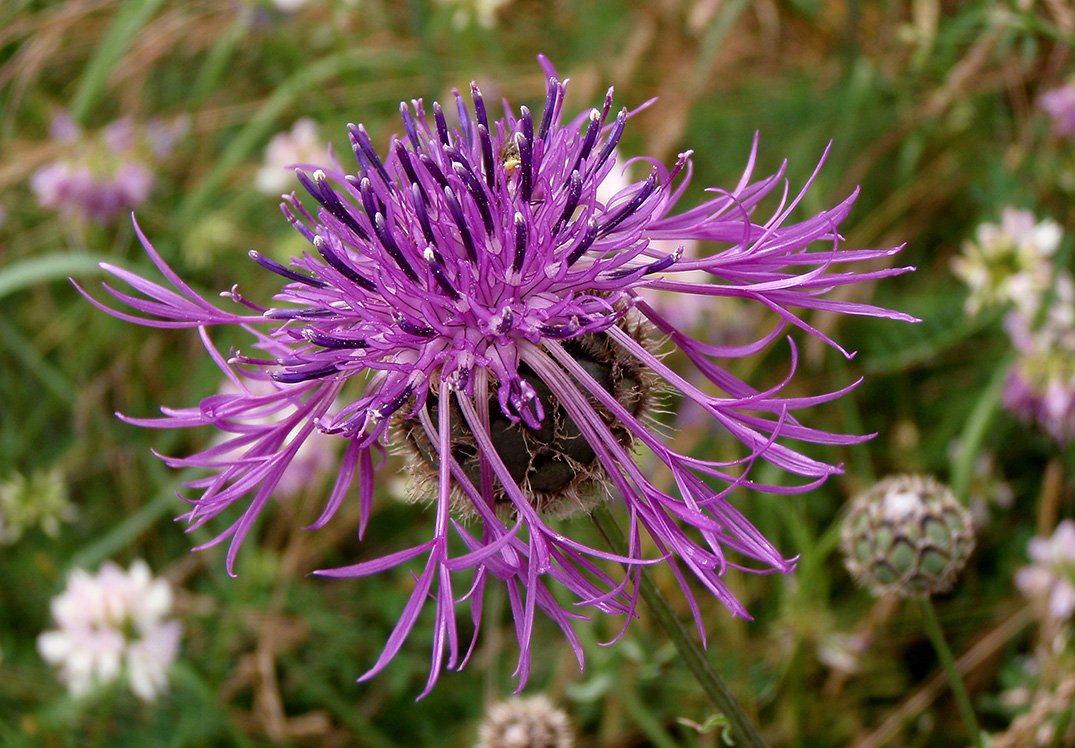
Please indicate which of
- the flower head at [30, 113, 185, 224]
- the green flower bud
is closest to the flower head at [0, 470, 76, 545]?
the flower head at [30, 113, 185, 224]

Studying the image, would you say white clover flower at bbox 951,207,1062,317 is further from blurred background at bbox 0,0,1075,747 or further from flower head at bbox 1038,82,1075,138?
flower head at bbox 1038,82,1075,138

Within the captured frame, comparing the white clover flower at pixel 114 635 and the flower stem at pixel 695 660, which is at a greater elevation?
the flower stem at pixel 695 660

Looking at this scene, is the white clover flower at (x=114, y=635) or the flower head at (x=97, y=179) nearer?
the white clover flower at (x=114, y=635)

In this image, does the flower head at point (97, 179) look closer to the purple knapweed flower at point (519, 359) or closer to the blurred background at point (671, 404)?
the blurred background at point (671, 404)

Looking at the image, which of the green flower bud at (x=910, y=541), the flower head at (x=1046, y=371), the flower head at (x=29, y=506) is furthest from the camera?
the flower head at (x=29, y=506)

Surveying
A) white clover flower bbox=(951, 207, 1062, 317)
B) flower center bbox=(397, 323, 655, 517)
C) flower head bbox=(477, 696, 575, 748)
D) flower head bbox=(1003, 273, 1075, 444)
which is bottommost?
flower head bbox=(477, 696, 575, 748)

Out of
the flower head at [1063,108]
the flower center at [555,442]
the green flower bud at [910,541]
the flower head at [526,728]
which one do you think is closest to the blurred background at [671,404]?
the flower head at [1063,108]

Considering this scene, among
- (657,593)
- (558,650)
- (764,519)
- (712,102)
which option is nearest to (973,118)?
(712,102)

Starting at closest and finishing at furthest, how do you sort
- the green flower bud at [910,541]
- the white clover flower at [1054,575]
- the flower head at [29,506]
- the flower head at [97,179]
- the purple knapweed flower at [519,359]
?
the purple knapweed flower at [519,359], the green flower bud at [910,541], the white clover flower at [1054,575], the flower head at [29,506], the flower head at [97,179]
